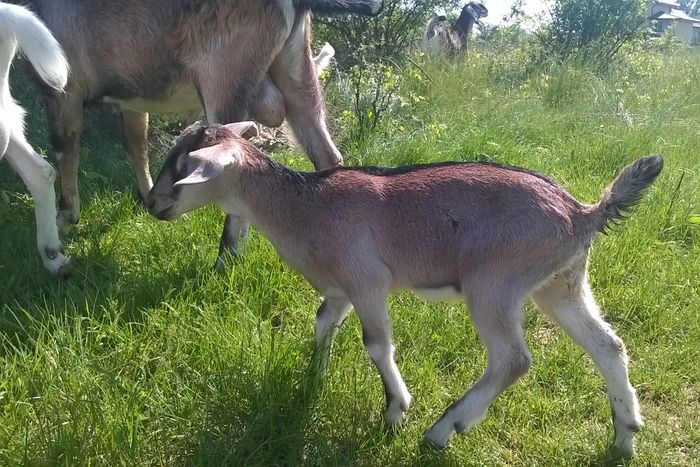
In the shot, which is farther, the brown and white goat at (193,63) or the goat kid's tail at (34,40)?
the brown and white goat at (193,63)

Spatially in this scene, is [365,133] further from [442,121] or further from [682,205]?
[682,205]

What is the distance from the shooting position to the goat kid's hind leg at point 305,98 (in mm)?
3838

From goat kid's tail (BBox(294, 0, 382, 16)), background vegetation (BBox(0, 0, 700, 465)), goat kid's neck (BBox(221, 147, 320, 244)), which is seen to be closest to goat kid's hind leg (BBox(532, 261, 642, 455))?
background vegetation (BBox(0, 0, 700, 465))

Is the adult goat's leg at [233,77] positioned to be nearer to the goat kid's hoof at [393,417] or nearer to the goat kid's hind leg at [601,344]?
the goat kid's hoof at [393,417]

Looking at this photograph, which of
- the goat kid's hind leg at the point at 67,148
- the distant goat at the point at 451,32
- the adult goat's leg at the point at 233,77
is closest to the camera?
the adult goat's leg at the point at 233,77

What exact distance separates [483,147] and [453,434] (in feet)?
11.1

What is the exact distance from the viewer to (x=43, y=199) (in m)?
3.52

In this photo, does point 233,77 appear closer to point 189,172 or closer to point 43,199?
point 43,199

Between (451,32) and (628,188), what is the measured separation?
405 inches

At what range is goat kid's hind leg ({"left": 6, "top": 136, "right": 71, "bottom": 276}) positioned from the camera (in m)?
3.48

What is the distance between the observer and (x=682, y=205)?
4.50m

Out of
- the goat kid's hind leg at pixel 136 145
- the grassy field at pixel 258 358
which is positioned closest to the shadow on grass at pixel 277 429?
the grassy field at pixel 258 358

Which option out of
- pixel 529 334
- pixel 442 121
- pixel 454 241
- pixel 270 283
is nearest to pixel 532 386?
pixel 529 334

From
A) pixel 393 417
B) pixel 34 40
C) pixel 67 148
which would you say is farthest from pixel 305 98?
pixel 393 417
